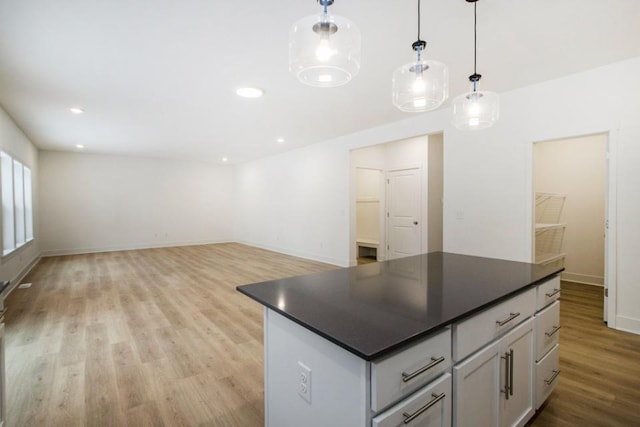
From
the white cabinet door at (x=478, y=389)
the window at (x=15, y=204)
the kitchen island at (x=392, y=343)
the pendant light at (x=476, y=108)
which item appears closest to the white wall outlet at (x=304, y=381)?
the kitchen island at (x=392, y=343)

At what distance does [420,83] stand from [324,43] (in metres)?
0.76

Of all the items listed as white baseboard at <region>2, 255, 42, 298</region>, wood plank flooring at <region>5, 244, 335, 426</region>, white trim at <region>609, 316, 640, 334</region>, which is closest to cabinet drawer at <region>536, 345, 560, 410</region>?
wood plank flooring at <region>5, 244, 335, 426</region>

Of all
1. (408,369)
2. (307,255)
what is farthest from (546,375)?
(307,255)

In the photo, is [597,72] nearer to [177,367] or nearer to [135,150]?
[177,367]

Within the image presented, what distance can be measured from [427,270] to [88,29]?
10.2 ft

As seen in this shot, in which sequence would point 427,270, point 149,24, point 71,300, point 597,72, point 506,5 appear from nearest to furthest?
point 427,270 < point 506,5 < point 149,24 < point 597,72 < point 71,300

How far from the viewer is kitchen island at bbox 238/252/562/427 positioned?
3.05 ft

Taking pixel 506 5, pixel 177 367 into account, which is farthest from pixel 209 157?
pixel 506 5

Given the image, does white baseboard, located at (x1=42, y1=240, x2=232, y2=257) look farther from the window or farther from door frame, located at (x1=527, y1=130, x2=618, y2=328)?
door frame, located at (x1=527, y1=130, x2=618, y2=328)

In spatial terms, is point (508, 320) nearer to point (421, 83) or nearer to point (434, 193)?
point (421, 83)

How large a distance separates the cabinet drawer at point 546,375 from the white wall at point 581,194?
3.78m

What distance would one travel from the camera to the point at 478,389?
50.9 inches

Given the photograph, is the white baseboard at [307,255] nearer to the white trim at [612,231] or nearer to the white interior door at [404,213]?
the white interior door at [404,213]

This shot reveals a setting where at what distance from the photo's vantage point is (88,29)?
2322 mm
